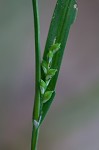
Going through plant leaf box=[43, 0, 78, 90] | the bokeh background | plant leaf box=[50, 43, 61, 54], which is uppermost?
plant leaf box=[43, 0, 78, 90]

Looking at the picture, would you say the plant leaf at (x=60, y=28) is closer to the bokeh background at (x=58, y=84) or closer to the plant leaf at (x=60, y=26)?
A: the plant leaf at (x=60, y=26)

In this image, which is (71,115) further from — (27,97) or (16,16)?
(16,16)

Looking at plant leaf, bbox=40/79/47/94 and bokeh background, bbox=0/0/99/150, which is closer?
plant leaf, bbox=40/79/47/94

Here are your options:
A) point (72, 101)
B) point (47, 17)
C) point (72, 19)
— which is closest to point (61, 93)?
point (72, 101)

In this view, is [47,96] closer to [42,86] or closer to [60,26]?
[42,86]

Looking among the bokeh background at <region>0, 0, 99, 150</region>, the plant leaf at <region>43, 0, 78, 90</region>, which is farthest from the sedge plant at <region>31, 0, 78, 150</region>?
the bokeh background at <region>0, 0, 99, 150</region>

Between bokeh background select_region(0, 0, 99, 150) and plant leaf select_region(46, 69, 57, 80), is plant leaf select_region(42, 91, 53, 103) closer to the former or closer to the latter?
plant leaf select_region(46, 69, 57, 80)

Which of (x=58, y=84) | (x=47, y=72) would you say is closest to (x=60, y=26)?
(x=47, y=72)

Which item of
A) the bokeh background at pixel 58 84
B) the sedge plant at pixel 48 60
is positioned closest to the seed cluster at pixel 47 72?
the sedge plant at pixel 48 60
